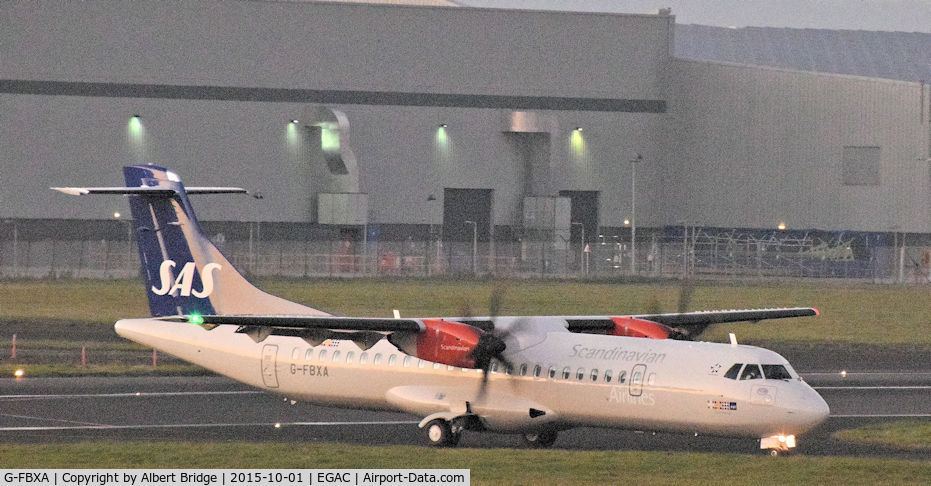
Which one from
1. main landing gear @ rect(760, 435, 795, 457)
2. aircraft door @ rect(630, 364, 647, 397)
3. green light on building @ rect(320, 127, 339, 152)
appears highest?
green light on building @ rect(320, 127, 339, 152)

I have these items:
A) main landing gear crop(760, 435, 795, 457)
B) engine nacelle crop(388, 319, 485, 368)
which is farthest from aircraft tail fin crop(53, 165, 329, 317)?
main landing gear crop(760, 435, 795, 457)

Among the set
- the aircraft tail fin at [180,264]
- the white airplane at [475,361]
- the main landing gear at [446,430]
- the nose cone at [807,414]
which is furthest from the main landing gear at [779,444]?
the aircraft tail fin at [180,264]

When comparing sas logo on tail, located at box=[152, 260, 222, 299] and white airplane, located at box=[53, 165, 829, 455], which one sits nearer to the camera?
white airplane, located at box=[53, 165, 829, 455]

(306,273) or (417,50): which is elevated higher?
(417,50)

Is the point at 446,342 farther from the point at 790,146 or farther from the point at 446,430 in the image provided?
the point at 790,146

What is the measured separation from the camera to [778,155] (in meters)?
88.2

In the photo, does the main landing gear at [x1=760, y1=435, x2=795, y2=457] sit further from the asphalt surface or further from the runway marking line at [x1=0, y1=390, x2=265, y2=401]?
the runway marking line at [x1=0, y1=390, x2=265, y2=401]

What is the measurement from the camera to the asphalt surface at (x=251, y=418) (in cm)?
2845

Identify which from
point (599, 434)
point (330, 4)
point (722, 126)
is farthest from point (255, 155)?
point (599, 434)

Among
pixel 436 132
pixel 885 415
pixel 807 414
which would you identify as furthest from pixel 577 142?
pixel 807 414

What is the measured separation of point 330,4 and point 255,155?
10501 mm

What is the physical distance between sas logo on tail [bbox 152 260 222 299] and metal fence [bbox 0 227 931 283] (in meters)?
39.6

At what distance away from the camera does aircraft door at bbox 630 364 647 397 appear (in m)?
25.7

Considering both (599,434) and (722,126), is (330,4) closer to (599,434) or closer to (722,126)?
(722,126)
